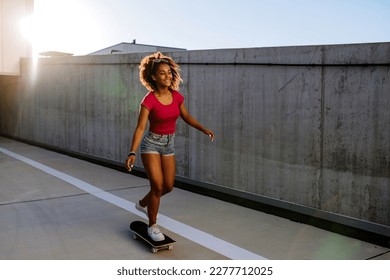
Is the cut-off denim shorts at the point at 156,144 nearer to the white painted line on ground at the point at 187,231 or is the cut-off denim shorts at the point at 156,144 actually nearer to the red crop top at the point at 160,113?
the red crop top at the point at 160,113

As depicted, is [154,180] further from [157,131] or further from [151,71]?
[151,71]

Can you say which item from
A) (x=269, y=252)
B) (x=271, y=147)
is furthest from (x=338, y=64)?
(x=269, y=252)

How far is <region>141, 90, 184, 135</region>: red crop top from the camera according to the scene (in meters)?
4.64

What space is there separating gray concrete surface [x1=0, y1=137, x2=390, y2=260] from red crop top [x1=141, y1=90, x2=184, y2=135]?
4.05ft

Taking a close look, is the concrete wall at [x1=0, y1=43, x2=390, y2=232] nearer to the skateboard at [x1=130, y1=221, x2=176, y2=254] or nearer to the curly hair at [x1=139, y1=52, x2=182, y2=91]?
the curly hair at [x1=139, y1=52, x2=182, y2=91]

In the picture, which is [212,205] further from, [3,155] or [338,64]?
[3,155]

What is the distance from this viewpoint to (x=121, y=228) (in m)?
5.48

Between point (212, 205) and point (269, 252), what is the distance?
203 centimetres

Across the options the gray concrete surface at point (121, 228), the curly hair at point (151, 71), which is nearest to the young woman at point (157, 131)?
the curly hair at point (151, 71)

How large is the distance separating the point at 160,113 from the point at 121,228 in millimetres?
1637

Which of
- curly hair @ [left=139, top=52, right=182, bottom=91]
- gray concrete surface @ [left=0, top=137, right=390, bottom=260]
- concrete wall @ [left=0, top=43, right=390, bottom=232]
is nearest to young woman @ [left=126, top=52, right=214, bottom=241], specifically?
curly hair @ [left=139, top=52, right=182, bottom=91]

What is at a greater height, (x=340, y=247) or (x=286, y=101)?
(x=286, y=101)

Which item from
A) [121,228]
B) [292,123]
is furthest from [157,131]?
[292,123]
